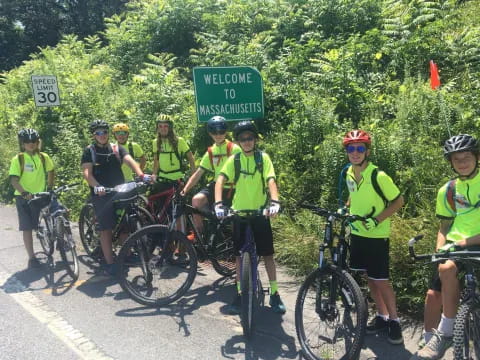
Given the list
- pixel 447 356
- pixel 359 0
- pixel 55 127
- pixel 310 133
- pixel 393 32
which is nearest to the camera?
pixel 447 356

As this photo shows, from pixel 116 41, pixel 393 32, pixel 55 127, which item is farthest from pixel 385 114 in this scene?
pixel 116 41

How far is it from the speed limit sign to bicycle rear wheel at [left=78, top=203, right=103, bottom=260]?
5.49m

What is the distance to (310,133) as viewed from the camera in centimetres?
729

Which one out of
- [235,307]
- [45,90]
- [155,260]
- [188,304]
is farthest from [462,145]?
[45,90]

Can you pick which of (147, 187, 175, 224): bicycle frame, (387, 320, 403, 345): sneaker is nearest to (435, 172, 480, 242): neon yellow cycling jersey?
(387, 320, 403, 345): sneaker

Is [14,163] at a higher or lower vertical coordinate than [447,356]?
higher

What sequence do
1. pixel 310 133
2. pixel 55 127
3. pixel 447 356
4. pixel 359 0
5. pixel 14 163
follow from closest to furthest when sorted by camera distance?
1. pixel 447 356
2. pixel 14 163
3. pixel 310 133
4. pixel 359 0
5. pixel 55 127

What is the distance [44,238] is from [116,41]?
11.8 meters

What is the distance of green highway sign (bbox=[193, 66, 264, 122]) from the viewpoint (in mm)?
6473

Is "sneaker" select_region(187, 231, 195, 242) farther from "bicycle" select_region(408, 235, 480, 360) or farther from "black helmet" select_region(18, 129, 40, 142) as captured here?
"bicycle" select_region(408, 235, 480, 360)

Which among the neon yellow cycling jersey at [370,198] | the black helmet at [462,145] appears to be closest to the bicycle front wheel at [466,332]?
the neon yellow cycling jersey at [370,198]

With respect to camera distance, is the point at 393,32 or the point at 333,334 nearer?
the point at 333,334

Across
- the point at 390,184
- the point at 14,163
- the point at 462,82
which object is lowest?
the point at 390,184

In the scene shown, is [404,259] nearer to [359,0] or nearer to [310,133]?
[310,133]
